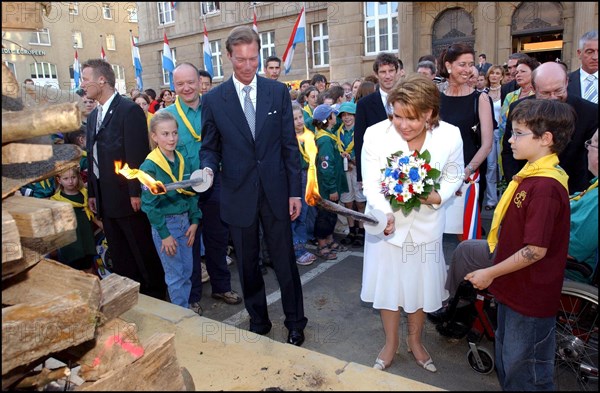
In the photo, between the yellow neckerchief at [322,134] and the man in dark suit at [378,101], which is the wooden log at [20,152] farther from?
the yellow neckerchief at [322,134]

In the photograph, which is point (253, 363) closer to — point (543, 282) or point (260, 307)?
point (260, 307)

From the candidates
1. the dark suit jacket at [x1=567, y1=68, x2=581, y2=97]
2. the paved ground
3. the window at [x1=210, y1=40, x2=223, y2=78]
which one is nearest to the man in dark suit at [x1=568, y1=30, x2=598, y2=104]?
the dark suit jacket at [x1=567, y1=68, x2=581, y2=97]

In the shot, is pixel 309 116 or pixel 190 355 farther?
pixel 309 116

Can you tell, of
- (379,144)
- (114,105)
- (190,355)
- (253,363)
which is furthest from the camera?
(114,105)

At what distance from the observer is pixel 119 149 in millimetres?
4336

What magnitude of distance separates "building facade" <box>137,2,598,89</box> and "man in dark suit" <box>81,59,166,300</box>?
7.25 m

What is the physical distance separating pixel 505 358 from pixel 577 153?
2.36 meters

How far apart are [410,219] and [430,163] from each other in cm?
41

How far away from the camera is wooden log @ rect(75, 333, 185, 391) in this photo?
6.66 ft

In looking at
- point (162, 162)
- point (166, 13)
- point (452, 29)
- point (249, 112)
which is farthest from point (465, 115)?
point (166, 13)

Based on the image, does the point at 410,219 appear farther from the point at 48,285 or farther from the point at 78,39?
the point at 78,39

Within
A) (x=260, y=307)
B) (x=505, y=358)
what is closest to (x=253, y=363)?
(x=260, y=307)

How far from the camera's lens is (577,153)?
409 centimetres

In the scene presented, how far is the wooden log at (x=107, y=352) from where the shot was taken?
2191mm
